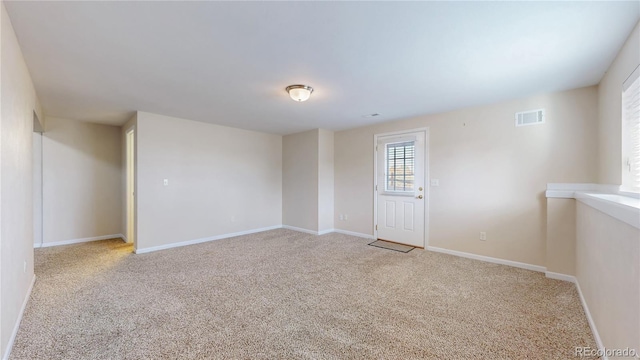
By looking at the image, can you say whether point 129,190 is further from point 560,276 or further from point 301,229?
point 560,276

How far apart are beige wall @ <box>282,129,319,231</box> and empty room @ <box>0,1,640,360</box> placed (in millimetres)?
119

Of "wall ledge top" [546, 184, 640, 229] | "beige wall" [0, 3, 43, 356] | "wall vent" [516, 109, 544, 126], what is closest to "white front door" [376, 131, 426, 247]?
"wall vent" [516, 109, 544, 126]

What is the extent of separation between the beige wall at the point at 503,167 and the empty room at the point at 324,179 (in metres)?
0.03

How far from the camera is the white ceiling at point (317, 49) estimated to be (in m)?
1.70

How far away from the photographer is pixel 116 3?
1.61 metres

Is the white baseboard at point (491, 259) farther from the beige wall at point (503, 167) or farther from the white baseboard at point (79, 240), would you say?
the white baseboard at point (79, 240)

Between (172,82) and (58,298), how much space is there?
251 centimetres

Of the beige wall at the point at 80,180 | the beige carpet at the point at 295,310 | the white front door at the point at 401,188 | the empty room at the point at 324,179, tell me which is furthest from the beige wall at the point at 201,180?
the white front door at the point at 401,188

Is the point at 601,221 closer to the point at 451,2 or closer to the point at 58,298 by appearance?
the point at 451,2

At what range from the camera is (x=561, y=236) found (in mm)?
3070

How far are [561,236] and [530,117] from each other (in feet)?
5.03

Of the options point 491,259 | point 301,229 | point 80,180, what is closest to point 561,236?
point 491,259

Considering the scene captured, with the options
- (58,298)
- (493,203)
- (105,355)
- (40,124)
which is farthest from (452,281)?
(40,124)

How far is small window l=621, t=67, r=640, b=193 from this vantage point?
204cm
